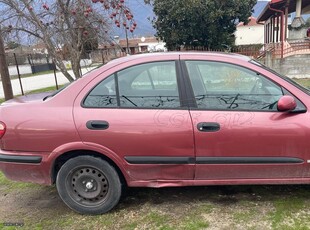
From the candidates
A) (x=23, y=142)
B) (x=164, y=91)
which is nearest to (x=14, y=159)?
(x=23, y=142)

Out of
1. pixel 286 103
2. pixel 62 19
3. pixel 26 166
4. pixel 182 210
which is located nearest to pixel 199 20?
pixel 62 19

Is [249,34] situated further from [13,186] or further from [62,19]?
[13,186]

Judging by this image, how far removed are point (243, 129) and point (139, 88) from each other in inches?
42.6

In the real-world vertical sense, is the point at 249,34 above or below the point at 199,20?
below

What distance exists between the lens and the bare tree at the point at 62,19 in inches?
286

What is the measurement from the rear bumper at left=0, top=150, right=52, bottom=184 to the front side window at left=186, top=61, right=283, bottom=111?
166cm

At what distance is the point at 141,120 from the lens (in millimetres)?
2951

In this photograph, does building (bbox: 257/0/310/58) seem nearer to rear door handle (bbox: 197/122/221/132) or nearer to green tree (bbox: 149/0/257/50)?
green tree (bbox: 149/0/257/50)

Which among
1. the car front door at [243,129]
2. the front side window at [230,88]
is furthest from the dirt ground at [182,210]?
the front side window at [230,88]

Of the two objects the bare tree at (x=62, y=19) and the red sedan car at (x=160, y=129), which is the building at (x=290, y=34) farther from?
the red sedan car at (x=160, y=129)

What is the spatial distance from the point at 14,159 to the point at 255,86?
8.21ft

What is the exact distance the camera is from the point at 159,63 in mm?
3121

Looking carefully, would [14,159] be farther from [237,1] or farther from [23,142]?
[237,1]

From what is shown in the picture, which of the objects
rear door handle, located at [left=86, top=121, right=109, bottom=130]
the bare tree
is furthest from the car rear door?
→ the bare tree
